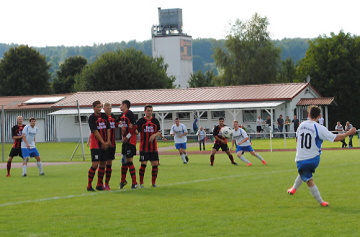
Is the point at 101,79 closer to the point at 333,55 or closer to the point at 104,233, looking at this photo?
the point at 333,55

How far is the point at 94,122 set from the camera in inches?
615

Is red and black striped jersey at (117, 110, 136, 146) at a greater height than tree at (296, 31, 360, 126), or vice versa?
tree at (296, 31, 360, 126)

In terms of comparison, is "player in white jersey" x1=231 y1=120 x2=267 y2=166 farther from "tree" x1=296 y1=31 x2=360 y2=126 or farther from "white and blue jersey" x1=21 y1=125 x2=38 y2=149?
"tree" x1=296 y1=31 x2=360 y2=126

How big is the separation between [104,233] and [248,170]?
41.4 ft

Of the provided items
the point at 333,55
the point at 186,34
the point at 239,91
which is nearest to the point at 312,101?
the point at 239,91

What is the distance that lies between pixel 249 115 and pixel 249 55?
19.6 metres

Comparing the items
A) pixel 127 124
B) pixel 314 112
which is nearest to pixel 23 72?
pixel 127 124

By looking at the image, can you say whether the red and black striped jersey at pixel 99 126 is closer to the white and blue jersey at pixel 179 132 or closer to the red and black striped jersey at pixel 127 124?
the red and black striped jersey at pixel 127 124

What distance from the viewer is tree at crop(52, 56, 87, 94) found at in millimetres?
103875

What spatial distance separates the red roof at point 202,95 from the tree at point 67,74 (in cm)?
3260

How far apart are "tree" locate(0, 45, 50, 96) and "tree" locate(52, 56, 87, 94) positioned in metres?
5.26

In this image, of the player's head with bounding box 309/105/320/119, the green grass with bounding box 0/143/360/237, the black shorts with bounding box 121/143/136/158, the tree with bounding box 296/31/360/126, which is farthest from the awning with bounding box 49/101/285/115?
the player's head with bounding box 309/105/320/119

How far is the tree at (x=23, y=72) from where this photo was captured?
9588cm

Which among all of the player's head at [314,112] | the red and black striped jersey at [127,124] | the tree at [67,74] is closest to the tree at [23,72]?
the tree at [67,74]
